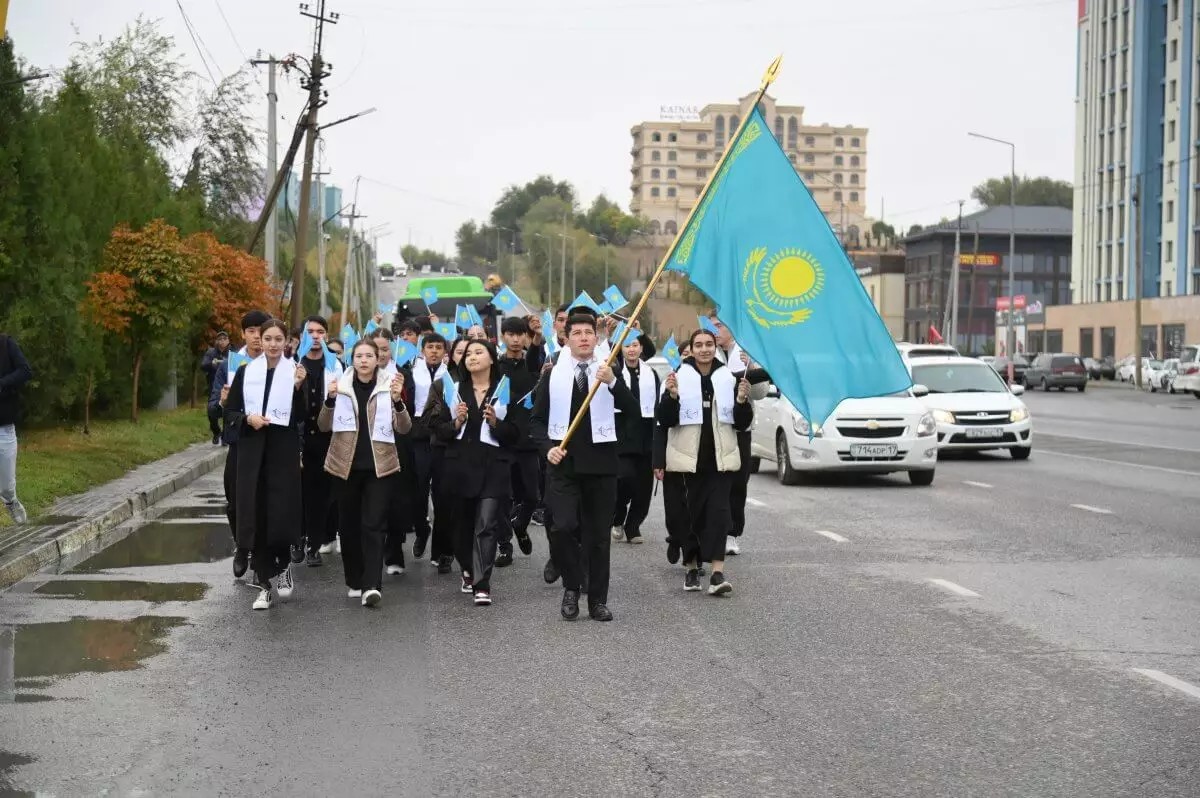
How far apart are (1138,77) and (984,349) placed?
93.6 feet

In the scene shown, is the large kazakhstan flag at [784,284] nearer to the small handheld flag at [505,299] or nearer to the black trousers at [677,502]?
the black trousers at [677,502]

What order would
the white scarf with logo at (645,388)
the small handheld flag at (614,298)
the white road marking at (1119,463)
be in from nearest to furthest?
the white scarf with logo at (645,388) → the small handheld flag at (614,298) → the white road marking at (1119,463)

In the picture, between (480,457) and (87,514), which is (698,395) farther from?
(87,514)

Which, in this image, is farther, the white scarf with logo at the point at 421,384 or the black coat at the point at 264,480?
the white scarf with logo at the point at 421,384

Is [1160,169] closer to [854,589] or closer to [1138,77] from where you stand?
[1138,77]

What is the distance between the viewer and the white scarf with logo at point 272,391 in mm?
10266

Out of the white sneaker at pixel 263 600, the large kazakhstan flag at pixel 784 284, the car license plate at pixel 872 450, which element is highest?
the large kazakhstan flag at pixel 784 284

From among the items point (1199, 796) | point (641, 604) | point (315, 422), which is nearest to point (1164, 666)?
point (1199, 796)

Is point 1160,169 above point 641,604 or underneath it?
above

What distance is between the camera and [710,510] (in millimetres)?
10586

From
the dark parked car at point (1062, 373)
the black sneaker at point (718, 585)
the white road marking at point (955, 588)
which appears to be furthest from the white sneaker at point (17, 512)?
the dark parked car at point (1062, 373)

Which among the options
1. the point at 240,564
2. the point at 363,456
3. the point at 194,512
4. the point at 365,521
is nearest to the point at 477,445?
the point at 363,456

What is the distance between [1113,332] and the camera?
9100 centimetres

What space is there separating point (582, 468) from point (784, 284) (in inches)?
66.8
